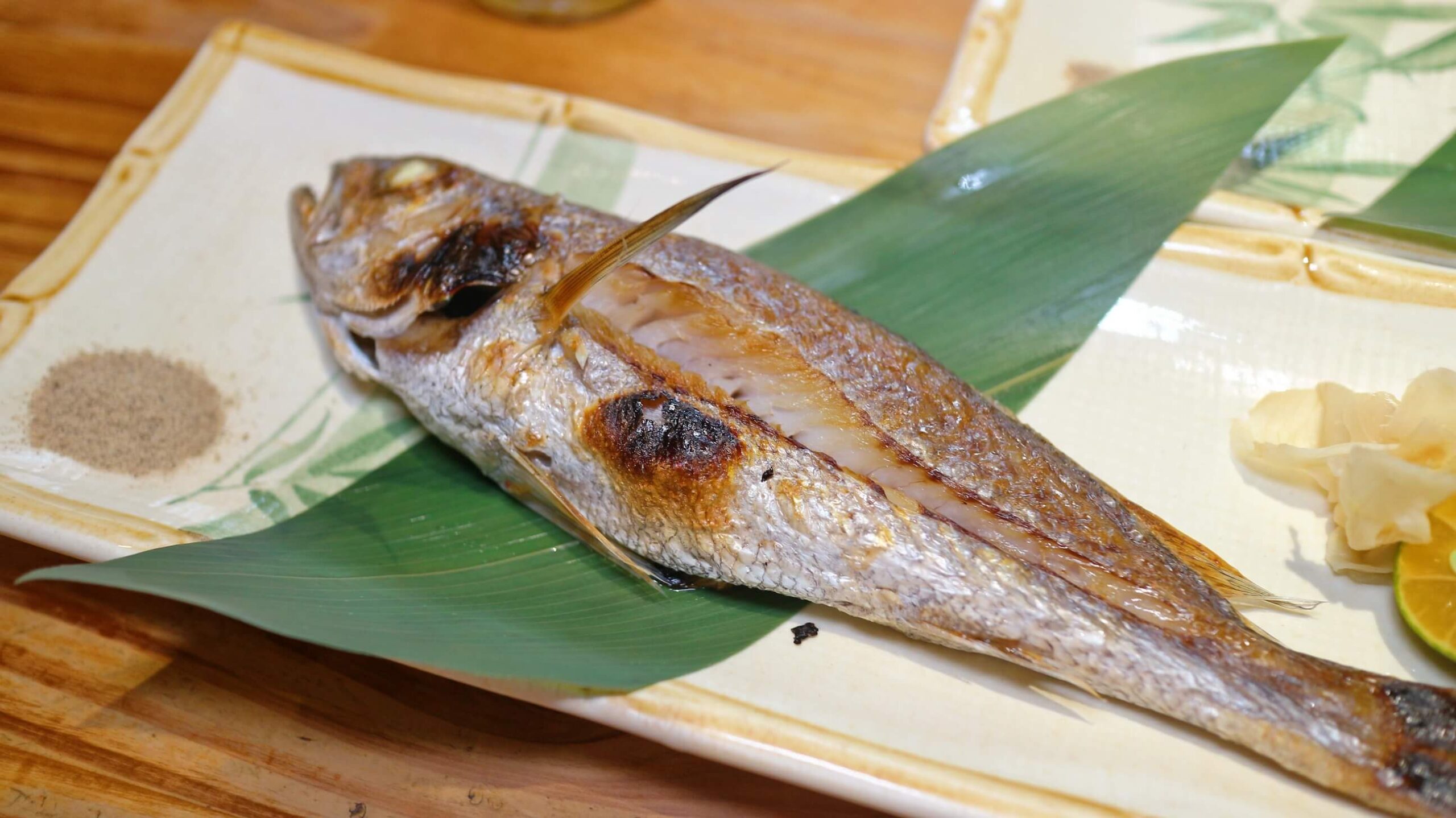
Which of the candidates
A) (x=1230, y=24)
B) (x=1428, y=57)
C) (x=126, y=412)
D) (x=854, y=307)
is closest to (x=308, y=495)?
(x=126, y=412)

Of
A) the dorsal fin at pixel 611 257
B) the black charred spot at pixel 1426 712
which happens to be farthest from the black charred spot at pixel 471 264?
the black charred spot at pixel 1426 712

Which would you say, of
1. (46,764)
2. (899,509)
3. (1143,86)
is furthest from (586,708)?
(1143,86)

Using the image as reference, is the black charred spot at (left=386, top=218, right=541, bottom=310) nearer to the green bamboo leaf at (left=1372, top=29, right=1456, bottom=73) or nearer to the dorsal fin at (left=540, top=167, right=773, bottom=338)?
the dorsal fin at (left=540, top=167, right=773, bottom=338)

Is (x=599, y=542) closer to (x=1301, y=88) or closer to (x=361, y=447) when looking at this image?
(x=361, y=447)

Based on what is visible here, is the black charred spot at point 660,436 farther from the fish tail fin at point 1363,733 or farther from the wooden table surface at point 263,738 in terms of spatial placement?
the fish tail fin at point 1363,733

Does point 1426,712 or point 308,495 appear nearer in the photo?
point 1426,712
